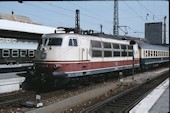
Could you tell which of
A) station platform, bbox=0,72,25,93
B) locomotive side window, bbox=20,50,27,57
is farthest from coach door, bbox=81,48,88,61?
locomotive side window, bbox=20,50,27,57

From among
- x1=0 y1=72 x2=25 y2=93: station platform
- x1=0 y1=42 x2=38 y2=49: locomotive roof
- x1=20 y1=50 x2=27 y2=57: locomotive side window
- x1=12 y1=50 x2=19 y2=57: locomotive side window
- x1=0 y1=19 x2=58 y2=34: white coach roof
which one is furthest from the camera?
x1=0 y1=19 x2=58 y2=34: white coach roof

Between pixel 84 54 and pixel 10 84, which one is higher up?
pixel 84 54

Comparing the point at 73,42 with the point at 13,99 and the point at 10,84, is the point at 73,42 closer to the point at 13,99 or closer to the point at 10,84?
the point at 10,84

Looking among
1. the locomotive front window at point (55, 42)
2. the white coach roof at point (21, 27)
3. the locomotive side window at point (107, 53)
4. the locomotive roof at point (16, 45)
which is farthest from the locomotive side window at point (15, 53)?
the locomotive front window at point (55, 42)

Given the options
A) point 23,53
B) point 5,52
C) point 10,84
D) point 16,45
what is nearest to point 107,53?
point 10,84

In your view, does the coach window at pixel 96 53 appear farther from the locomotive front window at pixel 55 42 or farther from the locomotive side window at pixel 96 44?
the locomotive front window at pixel 55 42

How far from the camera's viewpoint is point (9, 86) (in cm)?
1521

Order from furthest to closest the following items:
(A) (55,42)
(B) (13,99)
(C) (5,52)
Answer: (C) (5,52) < (A) (55,42) < (B) (13,99)

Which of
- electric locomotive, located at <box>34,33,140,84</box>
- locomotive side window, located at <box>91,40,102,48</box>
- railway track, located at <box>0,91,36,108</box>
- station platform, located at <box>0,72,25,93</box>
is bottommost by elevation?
railway track, located at <box>0,91,36,108</box>

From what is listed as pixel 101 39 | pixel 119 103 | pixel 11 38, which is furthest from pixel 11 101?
pixel 11 38

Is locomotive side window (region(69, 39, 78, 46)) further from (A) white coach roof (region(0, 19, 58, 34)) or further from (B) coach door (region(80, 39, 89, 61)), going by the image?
(A) white coach roof (region(0, 19, 58, 34))

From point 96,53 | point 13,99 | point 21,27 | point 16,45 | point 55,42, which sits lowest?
point 13,99

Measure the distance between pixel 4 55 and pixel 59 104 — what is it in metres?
14.8

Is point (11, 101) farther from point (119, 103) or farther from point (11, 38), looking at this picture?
point (11, 38)
